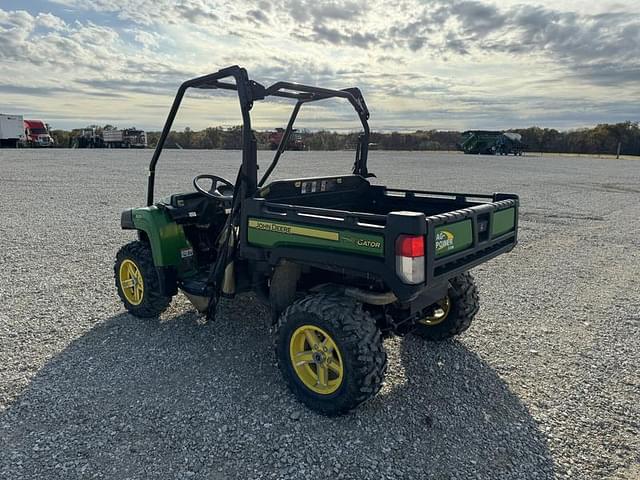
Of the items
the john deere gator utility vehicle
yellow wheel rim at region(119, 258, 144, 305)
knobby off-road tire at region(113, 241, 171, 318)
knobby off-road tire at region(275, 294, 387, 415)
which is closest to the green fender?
the john deere gator utility vehicle

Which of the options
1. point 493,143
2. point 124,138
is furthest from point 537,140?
point 124,138

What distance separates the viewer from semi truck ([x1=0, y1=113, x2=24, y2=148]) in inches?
1563

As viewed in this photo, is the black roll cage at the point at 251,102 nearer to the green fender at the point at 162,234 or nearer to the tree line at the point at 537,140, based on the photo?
the green fender at the point at 162,234

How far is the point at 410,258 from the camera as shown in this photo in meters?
2.70

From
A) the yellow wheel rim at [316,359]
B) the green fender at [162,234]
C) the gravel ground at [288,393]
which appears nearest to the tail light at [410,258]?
the yellow wheel rim at [316,359]

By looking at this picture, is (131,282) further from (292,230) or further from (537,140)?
(537,140)

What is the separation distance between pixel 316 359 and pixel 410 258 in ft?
3.25

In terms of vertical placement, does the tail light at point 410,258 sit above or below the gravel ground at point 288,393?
above

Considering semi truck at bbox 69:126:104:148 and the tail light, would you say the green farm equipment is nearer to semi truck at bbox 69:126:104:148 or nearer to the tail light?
semi truck at bbox 69:126:104:148

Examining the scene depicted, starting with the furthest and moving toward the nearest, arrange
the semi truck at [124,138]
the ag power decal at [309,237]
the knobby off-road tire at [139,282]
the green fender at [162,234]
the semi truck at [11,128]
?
the semi truck at [124,138]
the semi truck at [11,128]
the knobby off-road tire at [139,282]
the green fender at [162,234]
the ag power decal at [309,237]

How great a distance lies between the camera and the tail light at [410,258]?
2691 mm

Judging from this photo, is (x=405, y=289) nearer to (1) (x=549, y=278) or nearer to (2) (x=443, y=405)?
(2) (x=443, y=405)

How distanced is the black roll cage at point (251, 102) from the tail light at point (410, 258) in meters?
1.29

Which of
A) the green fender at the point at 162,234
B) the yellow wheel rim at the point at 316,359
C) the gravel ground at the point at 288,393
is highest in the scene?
the green fender at the point at 162,234
